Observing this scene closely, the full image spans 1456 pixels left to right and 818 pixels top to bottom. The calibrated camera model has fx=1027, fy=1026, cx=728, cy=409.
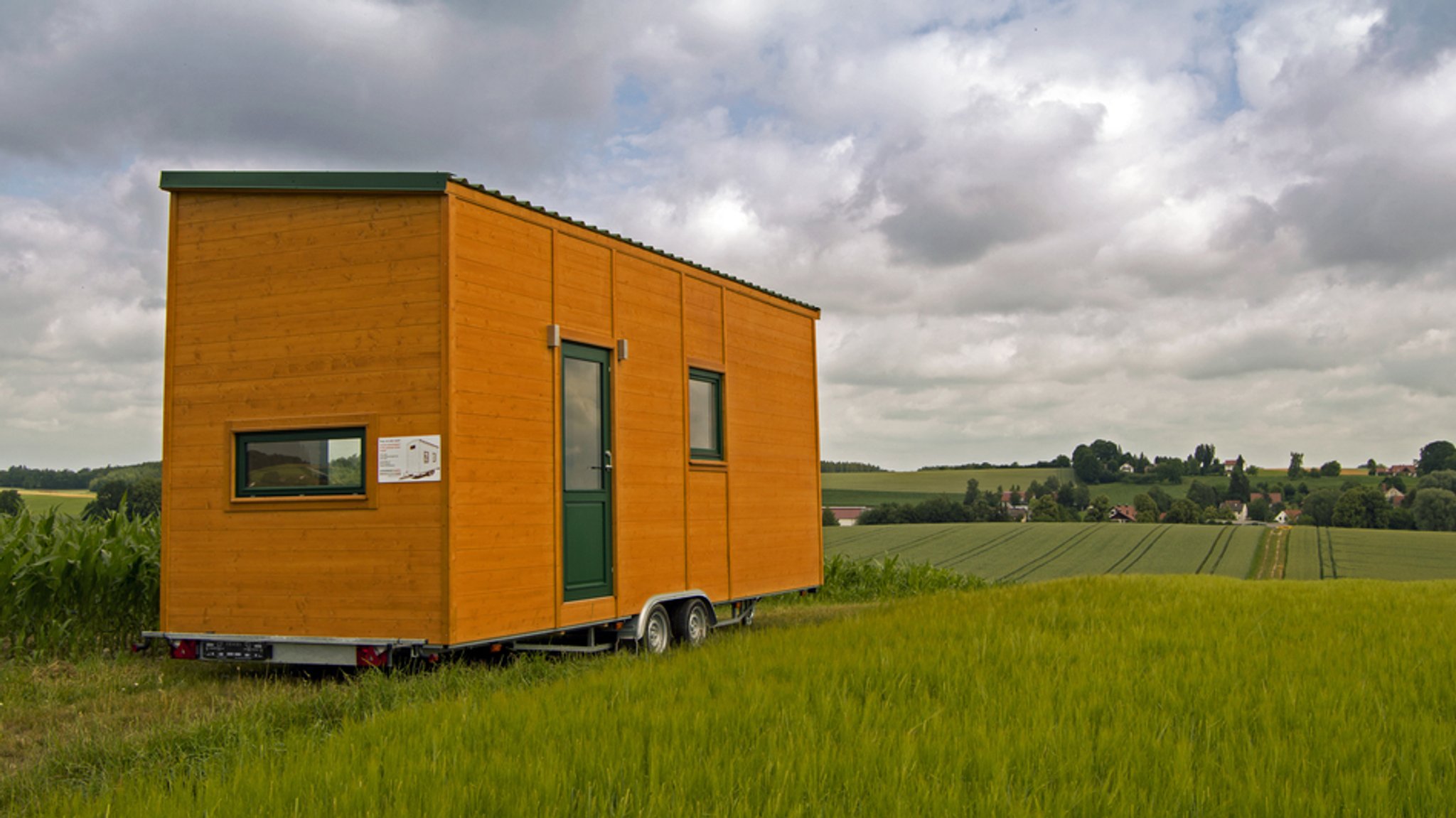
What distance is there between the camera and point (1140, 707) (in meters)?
5.14

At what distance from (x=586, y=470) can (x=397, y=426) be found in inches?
68.6

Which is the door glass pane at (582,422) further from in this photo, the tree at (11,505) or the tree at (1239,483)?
the tree at (1239,483)

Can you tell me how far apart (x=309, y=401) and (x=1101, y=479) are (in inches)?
2242

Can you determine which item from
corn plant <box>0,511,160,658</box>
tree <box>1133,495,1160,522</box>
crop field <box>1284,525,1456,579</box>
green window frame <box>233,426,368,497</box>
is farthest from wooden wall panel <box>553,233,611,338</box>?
tree <box>1133,495,1160,522</box>

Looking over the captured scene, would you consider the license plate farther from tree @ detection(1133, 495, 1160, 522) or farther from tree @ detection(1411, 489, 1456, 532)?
tree @ detection(1411, 489, 1456, 532)

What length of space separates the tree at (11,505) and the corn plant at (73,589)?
1.66ft

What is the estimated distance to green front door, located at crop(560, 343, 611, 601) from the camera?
8312 mm

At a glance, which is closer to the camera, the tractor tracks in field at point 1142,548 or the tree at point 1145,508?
the tractor tracks in field at point 1142,548

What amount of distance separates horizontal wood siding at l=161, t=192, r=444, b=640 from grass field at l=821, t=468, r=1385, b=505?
45.0 meters

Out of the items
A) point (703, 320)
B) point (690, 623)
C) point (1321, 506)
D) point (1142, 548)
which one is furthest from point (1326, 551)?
point (690, 623)

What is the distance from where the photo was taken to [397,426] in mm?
7395

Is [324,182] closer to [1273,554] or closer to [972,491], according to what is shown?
[1273,554]

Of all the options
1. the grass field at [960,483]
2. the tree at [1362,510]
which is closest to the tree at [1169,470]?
the grass field at [960,483]

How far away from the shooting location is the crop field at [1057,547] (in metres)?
32.1
